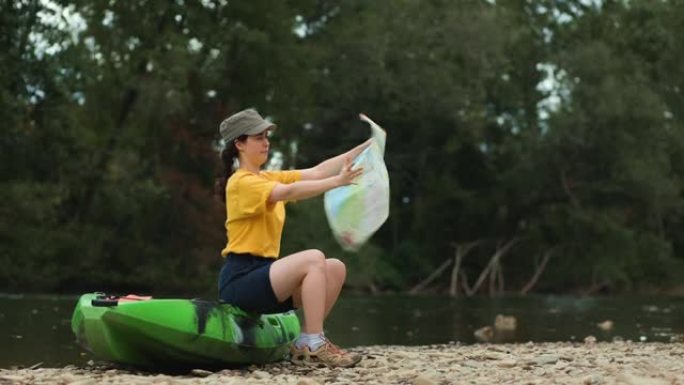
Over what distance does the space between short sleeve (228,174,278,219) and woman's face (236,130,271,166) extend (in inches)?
6.8

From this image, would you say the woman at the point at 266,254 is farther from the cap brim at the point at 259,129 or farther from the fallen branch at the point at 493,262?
the fallen branch at the point at 493,262

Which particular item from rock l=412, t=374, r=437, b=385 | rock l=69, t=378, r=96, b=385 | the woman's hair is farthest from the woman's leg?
rock l=69, t=378, r=96, b=385

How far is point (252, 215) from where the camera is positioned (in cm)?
754

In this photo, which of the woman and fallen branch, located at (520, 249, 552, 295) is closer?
the woman

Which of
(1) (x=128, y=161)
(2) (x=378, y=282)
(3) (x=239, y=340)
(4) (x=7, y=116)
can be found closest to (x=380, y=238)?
(2) (x=378, y=282)

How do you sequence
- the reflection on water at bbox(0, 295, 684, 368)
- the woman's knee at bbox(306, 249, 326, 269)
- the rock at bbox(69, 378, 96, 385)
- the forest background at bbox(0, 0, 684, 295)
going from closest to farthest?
1. the rock at bbox(69, 378, 96, 385)
2. the woman's knee at bbox(306, 249, 326, 269)
3. the reflection on water at bbox(0, 295, 684, 368)
4. the forest background at bbox(0, 0, 684, 295)

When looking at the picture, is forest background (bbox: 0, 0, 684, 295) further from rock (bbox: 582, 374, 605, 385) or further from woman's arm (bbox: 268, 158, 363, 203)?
rock (bbox: 582, 374, 605, 385)

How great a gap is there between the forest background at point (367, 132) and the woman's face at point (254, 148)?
1931 cm

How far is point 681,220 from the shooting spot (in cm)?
4138

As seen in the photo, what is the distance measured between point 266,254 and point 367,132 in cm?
3223

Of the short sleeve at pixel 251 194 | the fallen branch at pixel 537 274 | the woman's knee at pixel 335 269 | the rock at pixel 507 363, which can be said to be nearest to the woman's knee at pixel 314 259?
the woman's knee at pixel 335 269

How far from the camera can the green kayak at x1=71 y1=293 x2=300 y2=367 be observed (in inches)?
301

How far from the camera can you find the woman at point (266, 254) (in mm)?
7461

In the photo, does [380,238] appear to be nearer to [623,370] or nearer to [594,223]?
[594,223]
